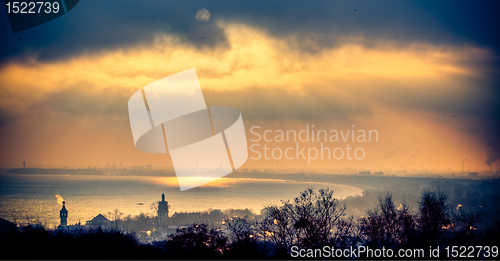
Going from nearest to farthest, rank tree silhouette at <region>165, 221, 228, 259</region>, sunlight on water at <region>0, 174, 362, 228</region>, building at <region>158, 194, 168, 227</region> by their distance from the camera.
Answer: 1. tree silhouette at <region>165, 221, 228, 259</region>
2. building at <region>158, 194, 168, 227</region>
3. sunlight on water at <region>0, 174, 362, 228</region>

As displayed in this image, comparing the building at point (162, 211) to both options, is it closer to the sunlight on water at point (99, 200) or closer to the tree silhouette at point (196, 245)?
the sunlight on water at point (99, 200)

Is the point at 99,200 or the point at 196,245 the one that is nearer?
the point at 196,245

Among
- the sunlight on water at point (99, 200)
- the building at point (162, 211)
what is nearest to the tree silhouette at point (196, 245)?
the building at point (162, 211)

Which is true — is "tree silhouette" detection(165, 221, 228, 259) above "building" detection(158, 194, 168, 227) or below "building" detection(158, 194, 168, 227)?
above

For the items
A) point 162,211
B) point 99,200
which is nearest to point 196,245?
point 162,211

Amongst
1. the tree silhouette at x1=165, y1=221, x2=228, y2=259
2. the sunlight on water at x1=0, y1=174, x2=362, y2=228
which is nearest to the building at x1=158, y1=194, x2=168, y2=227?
the sunlight on water at x1=0, y1=174, x2=362, y2=228

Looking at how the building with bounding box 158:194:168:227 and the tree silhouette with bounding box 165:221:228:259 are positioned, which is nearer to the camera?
the tree silhouette with bounding box 165:221:228:259

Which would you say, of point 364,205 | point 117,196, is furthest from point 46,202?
point 364,205

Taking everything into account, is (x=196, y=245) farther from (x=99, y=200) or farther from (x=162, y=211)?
(x=99, y=200)

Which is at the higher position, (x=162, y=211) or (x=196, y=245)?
(x=196, y=245)

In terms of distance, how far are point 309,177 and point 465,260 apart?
154m

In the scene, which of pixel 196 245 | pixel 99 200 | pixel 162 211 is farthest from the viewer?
pixel 99 200

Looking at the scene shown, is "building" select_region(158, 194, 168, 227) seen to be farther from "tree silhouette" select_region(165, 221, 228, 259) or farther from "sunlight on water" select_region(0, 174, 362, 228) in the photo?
"tree silhouette" select_region(165, 221, 228, 259)

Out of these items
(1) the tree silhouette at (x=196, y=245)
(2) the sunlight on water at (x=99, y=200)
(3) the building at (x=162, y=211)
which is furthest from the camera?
(2) the sunlight on water at (x=99, y=200)
